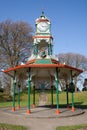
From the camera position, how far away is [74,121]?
1841cm

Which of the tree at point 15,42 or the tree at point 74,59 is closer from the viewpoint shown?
the tree at point 15,42

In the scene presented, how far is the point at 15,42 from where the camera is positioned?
174ft

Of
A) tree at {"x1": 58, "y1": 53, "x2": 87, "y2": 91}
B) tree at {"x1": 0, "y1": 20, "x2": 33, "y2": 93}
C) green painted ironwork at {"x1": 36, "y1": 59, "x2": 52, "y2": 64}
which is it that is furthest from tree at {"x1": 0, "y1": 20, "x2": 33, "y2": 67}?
green painted ironwork at {"x1": 36, "y1": 59, "x2": 52, "y2": 64}

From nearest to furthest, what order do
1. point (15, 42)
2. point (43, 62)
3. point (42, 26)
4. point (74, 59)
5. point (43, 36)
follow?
point (43, 62)
point (43, 36)
point (42, 26)
point (15, 42)
point (74, 59)

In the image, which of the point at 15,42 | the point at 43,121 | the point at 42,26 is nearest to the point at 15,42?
the point at 15,42

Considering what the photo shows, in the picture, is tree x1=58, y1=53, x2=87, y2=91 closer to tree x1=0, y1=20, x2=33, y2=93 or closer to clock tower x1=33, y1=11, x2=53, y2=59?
tree x1=0, y1=20, x2=33, y2=93

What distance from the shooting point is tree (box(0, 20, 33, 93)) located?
5269 centimetres

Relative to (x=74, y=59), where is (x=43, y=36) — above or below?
below

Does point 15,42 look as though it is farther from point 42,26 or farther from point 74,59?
point 42,26

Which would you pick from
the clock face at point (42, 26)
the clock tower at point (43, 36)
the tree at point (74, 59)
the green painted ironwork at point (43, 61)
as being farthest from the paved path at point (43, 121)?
the tree at point (74, 59)

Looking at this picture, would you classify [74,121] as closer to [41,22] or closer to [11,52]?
[41,22]

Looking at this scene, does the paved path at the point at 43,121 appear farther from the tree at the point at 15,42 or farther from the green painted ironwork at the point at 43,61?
the tree at the point at 15,42

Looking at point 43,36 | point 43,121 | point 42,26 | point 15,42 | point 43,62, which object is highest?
point 15,42

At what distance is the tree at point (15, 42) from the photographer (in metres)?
52.7
